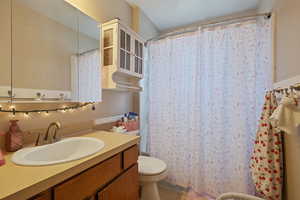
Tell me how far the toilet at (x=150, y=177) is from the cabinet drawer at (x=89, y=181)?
0.50 m

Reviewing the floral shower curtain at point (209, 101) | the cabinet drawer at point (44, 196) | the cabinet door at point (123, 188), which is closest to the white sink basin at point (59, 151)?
the cabinet drawer at point (44, 196)

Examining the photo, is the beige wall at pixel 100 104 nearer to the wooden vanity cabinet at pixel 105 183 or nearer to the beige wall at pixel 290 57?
the wooden vanity cabinet at pixel 105 183

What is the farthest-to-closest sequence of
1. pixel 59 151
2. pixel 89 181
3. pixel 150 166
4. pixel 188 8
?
pixel 188 8
pixel 150 166
pixel 59 151
pixel 89 181

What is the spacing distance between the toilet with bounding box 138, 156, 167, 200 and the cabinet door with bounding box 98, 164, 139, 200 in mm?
219

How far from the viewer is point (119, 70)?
4.88ft

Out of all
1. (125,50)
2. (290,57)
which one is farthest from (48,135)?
(290,57)

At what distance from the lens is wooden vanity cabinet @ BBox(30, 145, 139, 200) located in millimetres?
646

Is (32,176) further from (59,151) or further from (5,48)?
(5,48)

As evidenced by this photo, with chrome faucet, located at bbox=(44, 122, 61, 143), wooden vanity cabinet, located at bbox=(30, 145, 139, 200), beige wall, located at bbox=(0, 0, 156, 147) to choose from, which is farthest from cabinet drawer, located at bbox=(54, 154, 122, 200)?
beige wall, located at bbox=(0, 0, 156, 147)

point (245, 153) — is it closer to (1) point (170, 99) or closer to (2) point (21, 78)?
(1) point (170, 99)

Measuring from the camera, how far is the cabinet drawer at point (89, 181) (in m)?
0.64

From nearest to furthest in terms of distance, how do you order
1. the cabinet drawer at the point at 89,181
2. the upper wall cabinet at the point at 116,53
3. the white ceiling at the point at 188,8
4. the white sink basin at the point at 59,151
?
the cabinet drawer at the point at 89,181, the white sink basin at the point at 59,151, the upper wall cabinet at the point at 116,53, the white ceiling at the point at 188,8

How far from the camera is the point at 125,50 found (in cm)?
159

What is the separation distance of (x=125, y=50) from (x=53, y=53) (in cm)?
72
